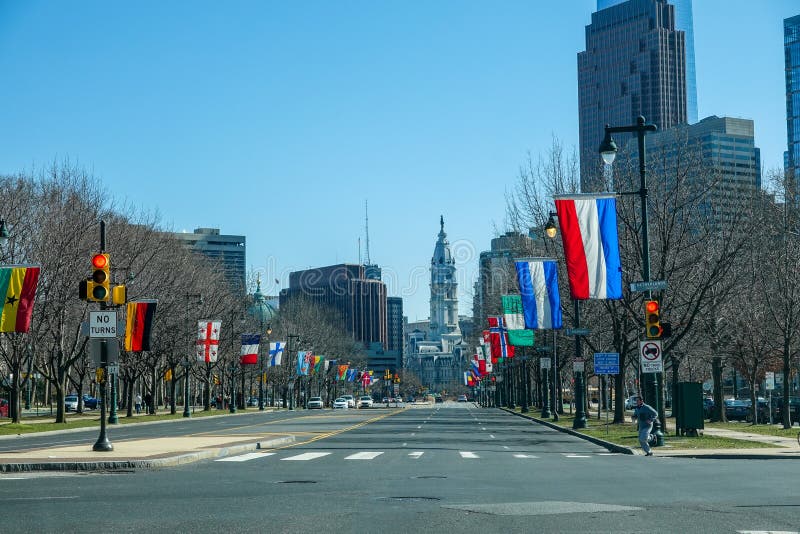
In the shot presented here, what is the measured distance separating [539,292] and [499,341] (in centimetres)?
2823

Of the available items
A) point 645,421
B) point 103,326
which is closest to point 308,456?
point 103,326

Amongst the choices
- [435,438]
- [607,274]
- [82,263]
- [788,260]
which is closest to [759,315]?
[788,260]

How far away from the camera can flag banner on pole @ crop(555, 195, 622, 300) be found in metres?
32.7

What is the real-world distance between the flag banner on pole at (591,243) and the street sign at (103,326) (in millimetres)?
13246

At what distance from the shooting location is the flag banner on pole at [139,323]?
187 ft

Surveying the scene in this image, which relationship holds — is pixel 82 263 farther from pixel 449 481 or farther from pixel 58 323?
pixel 449 481

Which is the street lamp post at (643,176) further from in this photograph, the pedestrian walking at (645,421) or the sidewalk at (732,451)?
the sidewalk at (732,451)

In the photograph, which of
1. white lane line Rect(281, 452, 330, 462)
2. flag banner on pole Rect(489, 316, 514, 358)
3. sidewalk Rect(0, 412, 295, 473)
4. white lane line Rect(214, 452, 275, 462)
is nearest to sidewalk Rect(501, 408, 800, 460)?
white lane line Rect(281, 452, 330, 462)

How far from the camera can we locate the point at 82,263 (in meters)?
60.9

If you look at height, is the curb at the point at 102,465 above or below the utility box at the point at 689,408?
below

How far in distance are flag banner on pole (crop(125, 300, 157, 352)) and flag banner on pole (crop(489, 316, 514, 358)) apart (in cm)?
2426

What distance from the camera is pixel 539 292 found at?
1809 inches

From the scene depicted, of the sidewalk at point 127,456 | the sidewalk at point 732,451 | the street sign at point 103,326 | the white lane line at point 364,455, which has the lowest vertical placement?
the sidewalk at point 732,451

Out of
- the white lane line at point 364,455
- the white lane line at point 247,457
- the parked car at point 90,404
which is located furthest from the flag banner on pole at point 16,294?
the parked car at point 90,404
